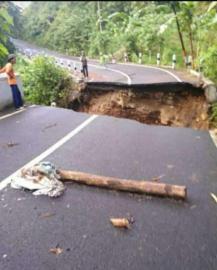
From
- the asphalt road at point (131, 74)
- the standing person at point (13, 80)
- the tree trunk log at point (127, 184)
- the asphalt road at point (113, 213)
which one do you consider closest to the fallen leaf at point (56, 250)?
the asphalt road at point (113, 213)

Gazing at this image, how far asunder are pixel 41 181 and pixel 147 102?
887 centimetres

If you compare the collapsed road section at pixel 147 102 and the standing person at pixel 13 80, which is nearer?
the standing person at pixel 13 80

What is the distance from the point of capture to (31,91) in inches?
487

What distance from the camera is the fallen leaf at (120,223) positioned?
4020 millimetres

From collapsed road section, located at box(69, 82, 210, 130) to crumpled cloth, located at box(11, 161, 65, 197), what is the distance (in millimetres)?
7741

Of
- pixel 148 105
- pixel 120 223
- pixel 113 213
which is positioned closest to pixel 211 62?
pixel 148 105

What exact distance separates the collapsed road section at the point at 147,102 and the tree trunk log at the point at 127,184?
7.57 meters

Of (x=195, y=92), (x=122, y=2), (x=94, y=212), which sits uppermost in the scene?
(x=122, y=2)

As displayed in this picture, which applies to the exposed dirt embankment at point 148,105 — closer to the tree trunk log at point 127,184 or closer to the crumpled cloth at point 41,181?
the tree trunk log at point 127,184

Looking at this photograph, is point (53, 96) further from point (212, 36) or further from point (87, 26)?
point (87, 26)

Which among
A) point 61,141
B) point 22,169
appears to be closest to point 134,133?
point 61,141

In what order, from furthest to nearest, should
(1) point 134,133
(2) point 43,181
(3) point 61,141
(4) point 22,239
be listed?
(1) point 134,133 < (3) point 61,141 < (2) point 43,181 < (4) point 22,239

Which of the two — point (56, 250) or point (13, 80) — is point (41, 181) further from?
point (13, 80)

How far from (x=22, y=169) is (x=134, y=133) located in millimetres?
3249
